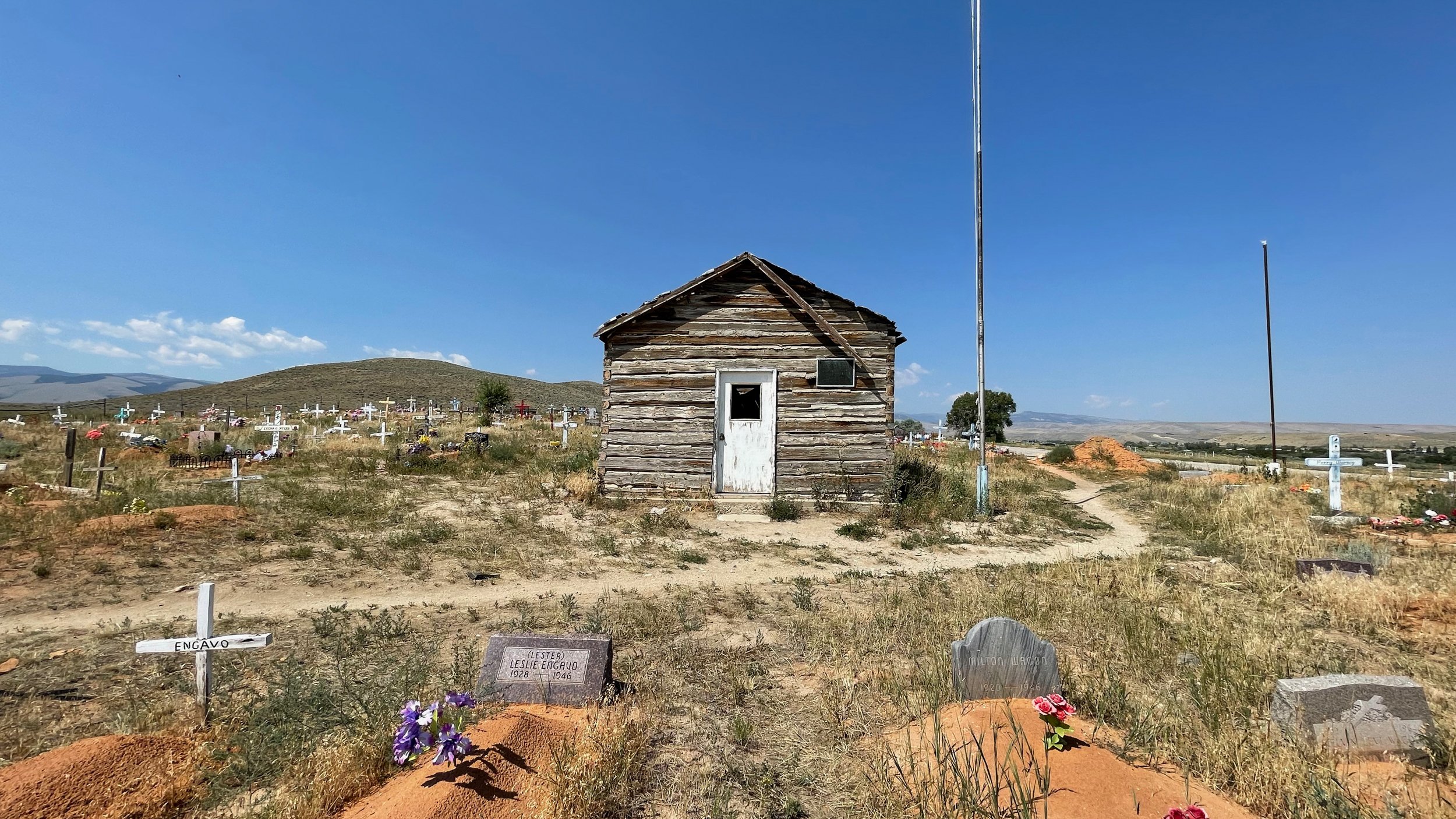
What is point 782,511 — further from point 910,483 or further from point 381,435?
point 381,435

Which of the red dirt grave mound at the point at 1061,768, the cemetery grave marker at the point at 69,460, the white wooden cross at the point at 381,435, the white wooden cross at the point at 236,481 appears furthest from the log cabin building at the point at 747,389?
the white wooden cross at the point at 381,435

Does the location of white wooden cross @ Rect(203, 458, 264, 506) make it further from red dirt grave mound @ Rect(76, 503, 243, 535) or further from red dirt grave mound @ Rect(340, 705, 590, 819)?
red dirt grave mound @ Rect(340, 705, 590, 819)

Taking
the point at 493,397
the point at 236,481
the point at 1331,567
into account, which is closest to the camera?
the point at 1331,567

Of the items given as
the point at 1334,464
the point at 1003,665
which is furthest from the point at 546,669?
the point at 1334,464

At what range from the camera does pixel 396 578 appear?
7617 mm

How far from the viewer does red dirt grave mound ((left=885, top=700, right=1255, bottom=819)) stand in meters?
2.88

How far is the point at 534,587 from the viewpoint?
292 inches

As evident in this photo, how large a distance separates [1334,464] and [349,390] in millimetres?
80275

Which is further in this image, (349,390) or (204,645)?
(349,390)

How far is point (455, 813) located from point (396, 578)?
230 inches

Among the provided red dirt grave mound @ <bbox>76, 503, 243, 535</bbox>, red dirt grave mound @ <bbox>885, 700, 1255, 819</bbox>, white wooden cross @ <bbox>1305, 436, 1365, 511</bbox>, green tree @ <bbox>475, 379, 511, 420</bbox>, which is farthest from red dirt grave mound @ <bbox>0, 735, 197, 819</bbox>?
green tree @ <bbox>475, 379, 511, 420</bbox>

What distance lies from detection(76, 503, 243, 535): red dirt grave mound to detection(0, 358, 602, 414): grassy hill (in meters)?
44.6

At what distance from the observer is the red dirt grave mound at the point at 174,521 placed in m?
8.87

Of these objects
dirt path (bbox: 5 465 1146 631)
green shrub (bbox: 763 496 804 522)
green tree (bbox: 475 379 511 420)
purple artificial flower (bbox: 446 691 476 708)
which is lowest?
dirt path (bbox: 5 465 1146 631)
